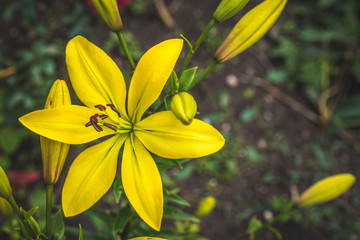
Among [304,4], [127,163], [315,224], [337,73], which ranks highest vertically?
[127,163]

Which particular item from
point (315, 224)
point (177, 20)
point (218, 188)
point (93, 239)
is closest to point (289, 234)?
point (315, 224)

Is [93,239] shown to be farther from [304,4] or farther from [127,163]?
[304,4]

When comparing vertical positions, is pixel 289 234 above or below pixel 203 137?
below

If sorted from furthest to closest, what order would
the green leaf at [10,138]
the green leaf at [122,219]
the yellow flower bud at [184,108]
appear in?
the green leaf at [10,138] → the green leaf at [122,219] → the yellow flower bud at [184,108]

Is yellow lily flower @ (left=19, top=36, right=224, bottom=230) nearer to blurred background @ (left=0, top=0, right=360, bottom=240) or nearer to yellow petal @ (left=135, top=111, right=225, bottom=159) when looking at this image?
yellow petal @ (left=135, top=111, right=225, bottom=159)

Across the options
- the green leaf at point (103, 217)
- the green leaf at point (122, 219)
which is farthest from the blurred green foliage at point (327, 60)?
the green leaf at point (122, 219)

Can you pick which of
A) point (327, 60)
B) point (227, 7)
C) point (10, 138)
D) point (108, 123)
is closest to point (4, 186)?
point (108, 123)

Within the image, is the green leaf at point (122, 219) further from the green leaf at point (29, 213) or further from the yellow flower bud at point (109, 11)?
the yellow flower bud at point (109, 11)

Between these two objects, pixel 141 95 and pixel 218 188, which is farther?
pixel 218 188

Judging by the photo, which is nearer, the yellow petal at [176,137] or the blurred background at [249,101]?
the yellow petal at [176,137]
